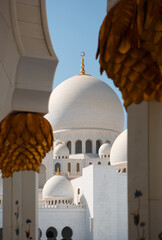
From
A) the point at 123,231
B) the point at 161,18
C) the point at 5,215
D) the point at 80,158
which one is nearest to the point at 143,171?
the point at 161,18

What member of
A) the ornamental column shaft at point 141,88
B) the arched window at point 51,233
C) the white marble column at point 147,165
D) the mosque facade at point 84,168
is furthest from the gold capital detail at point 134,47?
the arched window at point 51,233

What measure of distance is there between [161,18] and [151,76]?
0.42 meters

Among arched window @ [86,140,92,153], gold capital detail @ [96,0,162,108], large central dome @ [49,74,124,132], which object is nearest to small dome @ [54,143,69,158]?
arched window @ [86,140,92,153]

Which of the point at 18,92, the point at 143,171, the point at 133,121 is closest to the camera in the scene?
the point at 143,171

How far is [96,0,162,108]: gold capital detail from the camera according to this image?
8.98ft

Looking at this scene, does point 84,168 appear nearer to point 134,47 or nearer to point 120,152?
point 120,152

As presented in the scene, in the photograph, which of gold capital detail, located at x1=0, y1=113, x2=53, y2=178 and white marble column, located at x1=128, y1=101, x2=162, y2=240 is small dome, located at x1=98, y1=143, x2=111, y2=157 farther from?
white marble column, located at x1=128, y1=101, x2=162, y2=240

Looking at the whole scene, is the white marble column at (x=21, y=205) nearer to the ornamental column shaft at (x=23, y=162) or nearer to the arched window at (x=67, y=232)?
the ornamental column shaft at (x=23, y=162)

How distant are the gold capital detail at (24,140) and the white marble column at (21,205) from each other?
14cm

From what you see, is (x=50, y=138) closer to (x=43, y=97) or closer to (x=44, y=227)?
(x=43, y=97)

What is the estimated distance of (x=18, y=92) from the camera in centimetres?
579

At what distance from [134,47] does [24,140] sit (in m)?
3.20

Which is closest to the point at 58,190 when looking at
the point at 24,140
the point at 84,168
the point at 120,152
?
the point at 84,168

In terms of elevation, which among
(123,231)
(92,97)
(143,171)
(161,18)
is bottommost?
(123,231)
